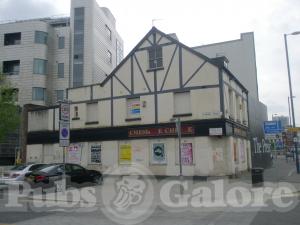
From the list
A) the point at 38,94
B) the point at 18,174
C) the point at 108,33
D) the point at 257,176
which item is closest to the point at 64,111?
the point at 18,174

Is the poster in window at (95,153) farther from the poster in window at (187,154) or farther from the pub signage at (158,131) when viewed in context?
the poster in window at (187,154)

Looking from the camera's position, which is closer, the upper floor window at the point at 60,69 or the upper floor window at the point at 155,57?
the upper floor window at the point at 155,57

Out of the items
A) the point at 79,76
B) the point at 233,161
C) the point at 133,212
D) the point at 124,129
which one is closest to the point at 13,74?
the point at 79,76

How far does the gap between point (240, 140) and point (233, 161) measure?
414 cm

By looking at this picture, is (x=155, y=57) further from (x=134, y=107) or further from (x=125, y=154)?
(x=125, y=154)

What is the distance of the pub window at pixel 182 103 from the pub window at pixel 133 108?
281 cm

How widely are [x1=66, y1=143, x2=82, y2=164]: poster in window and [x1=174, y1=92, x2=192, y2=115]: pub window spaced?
8207 mm

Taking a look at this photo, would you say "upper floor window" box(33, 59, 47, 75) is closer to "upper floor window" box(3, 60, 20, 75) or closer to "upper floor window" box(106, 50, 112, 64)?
"upper floor window" box(3, 60, 20, 75)

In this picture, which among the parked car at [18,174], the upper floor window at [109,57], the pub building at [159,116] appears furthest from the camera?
the upper floor window at [109,57]

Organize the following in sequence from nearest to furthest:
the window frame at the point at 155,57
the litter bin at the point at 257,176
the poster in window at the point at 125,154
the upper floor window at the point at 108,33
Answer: the litter bin at the point at 257,176, the window frame at the point at 155,57, the poster in window at the point at 125,154, the upper floor window at the point at 108,33

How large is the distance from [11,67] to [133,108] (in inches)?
1040

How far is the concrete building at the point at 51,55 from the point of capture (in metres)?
45.2

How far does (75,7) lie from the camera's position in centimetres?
4931

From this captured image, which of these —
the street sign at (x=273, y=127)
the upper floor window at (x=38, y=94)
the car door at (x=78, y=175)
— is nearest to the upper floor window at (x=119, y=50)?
the upper floor window at (x=38, y=94)
